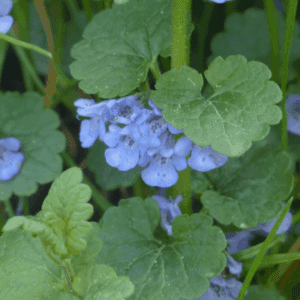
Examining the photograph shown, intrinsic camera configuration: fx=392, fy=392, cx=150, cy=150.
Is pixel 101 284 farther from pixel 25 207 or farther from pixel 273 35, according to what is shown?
pixel 273 35

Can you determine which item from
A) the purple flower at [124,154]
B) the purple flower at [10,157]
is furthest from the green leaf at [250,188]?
the purple flower at [10,157]

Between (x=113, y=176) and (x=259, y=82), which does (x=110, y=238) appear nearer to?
(x=113, y=176)

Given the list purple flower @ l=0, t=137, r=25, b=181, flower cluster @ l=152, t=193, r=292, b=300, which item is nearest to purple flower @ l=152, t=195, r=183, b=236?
flower cluster @ l=152, t=193, r=292, b=300

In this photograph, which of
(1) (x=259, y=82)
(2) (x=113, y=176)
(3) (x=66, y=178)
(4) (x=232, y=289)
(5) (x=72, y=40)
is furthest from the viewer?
(5) (x=72, y=40)

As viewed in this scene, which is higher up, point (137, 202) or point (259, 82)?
point (259, 82)

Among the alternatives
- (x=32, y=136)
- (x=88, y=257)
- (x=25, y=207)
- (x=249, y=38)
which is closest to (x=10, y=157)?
(x=32, y=136)

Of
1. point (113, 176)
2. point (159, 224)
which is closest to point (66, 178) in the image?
point (159, 224)

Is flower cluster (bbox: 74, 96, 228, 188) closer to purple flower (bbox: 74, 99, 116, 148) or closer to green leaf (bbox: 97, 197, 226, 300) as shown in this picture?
purple flower (bbox: 74, 99, 116, 148)
